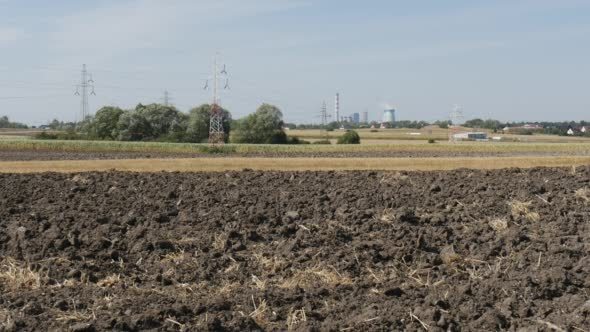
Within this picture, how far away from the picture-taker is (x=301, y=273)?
8.85m

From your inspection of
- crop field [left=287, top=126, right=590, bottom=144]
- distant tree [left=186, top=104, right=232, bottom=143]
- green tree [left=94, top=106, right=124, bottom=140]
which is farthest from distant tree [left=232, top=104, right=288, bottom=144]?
green tree [left=94, top=106, right=124, bottom=140]

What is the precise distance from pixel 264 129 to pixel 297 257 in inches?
2693

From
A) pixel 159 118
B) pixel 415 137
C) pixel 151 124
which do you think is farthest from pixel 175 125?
pixel 415 137

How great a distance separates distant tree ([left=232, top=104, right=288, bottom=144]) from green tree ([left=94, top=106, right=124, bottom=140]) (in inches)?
486

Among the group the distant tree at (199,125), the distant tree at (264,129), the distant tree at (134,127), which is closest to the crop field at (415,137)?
the distant tree at (264,129)

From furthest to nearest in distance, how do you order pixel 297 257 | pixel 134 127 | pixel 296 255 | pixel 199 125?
1. pixel 199 125
2. pixel 134 127
3. pixel 296 255
4. pixel 297 257

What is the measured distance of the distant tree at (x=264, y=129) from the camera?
7744cm

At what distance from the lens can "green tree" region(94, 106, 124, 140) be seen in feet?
258

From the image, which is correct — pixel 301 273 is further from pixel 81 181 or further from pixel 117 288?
pixel 81 181

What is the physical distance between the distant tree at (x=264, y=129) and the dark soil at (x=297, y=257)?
198 feet

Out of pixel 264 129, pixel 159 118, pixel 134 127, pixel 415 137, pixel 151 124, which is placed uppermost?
pixel 159 118

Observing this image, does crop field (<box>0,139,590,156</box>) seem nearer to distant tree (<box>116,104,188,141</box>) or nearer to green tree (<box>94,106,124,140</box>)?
distant tree (<box>116,104,188,141</box>)

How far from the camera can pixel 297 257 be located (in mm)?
9773

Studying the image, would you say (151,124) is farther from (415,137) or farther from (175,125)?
(415,137)
